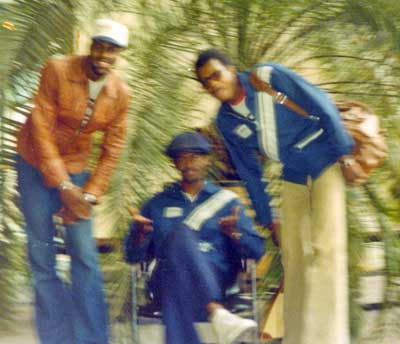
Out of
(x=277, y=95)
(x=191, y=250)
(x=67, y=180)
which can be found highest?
(x=277, y=95)

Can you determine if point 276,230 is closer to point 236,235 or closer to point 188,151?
point 236,235

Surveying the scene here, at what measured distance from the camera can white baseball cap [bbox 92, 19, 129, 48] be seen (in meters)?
5.30

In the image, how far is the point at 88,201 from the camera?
17.4ft

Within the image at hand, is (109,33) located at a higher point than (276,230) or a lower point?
higher

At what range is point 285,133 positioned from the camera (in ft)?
17.9

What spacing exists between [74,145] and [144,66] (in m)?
0.87

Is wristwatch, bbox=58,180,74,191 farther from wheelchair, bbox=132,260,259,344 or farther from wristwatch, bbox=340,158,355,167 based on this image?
wristwatch, bbox=340,158,355,167

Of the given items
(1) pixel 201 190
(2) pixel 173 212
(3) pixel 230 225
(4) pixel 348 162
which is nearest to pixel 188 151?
(1) pixel 201 190

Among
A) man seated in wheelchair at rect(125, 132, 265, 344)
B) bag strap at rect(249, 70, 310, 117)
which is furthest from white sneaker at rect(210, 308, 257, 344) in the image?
bag strap at rect(249, 70, 310, 117)

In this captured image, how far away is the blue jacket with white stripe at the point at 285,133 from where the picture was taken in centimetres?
537

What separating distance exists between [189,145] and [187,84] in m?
0.80

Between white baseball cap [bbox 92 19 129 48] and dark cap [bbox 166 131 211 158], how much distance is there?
1.76ft

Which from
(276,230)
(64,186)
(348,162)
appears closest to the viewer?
(64,186)

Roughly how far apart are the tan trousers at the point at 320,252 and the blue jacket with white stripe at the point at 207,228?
246mm
